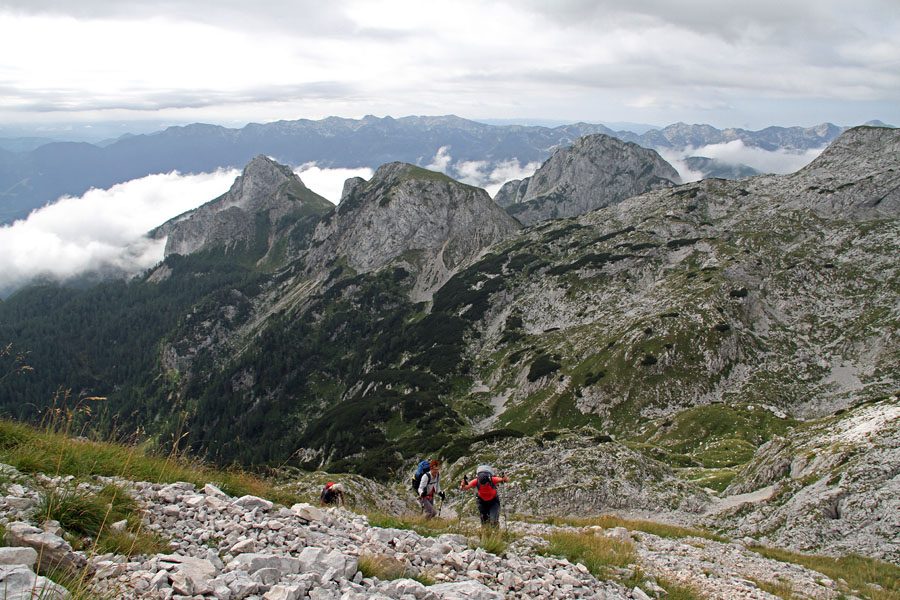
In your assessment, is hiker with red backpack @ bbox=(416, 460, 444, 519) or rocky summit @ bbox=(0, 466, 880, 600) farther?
hiker with red backpack @ bbox=(416, 460, 444, 519)

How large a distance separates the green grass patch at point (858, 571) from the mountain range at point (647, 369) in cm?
228

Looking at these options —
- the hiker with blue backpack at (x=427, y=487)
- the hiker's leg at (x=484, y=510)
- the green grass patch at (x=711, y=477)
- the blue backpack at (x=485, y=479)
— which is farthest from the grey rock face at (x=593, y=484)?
the blue backpack at (x=485, y=479)

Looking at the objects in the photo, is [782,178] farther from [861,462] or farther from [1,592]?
[1,592]

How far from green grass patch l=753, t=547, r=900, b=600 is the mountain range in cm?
228

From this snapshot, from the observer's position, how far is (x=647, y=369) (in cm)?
7794

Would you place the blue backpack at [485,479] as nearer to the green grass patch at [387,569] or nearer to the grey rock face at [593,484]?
the green grass patch at [387,569]

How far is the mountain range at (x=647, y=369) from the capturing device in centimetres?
3269

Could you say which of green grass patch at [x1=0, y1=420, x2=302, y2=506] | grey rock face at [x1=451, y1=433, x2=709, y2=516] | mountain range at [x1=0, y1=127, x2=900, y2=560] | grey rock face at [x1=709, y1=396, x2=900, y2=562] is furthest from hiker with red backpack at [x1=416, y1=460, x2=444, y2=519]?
grey rock face at [x1=451, y1=433, x2=709, y2=516]

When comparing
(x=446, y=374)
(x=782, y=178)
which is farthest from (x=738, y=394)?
(x=782, y=178)

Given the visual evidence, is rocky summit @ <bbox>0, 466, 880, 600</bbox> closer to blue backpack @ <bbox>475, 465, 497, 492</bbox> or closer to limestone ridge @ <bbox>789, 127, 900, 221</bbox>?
blue backpack @ <bbox>475, 465, 497, 492</bbox>

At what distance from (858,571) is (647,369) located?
6300cm

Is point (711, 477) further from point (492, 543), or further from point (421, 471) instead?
point (492, 543)

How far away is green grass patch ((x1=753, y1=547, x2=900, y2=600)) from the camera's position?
15080 millimetres

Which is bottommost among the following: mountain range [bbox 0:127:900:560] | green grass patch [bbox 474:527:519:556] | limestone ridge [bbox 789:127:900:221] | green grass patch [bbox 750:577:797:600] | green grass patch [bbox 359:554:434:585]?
mountain range [bbox 0:127:900:560]
